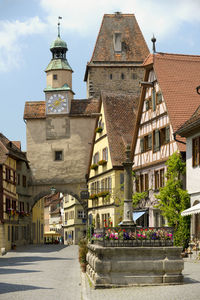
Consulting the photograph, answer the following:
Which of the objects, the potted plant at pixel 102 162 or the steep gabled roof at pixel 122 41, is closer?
the potted plant at pixel 102 162

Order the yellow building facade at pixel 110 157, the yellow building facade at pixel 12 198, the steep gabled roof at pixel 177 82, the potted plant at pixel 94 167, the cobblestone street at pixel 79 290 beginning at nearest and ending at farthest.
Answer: the cobblestone street at pixel 79 290 → the steep gabled roof at pixel 177 82 → the yellow building facade at pixel 110 157 → the yellow building facade at pixel 12 198 → the potted plant at pixel 94 167

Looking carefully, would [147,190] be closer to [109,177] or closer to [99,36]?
[109,177]

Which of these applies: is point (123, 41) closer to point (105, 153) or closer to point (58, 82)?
point (58, 82)

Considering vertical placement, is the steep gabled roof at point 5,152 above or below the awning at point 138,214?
above

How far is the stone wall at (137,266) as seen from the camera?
50.5 ft

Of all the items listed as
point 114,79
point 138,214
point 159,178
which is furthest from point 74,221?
point 159,178

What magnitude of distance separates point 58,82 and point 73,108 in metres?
3.24

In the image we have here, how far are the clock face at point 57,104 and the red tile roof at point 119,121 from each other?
36.7 feet

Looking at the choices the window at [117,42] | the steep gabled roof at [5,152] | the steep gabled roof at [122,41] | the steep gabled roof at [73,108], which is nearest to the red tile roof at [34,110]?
the steep gabled roof at [73,108]

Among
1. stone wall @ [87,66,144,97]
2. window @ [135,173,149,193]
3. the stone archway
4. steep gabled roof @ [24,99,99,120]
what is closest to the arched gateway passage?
the stone archway

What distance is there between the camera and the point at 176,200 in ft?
101

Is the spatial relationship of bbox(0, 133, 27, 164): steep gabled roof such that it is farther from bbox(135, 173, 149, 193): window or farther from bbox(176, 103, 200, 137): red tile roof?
bbox(176, 103, 200, 137): red tile roof

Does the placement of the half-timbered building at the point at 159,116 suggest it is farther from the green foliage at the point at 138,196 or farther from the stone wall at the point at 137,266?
the stone wall at the point at 137,266

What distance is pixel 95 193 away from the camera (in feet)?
165
